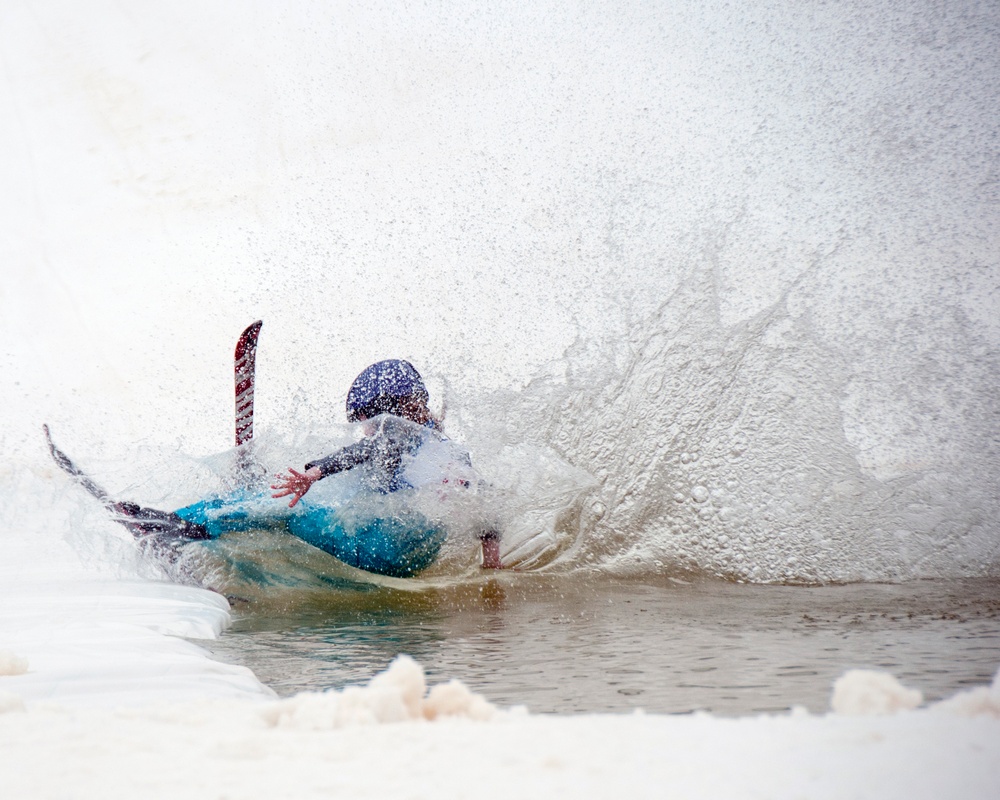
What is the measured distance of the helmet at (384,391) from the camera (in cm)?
380

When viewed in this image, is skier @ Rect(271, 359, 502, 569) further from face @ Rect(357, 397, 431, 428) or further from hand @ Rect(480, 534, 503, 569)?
hand @ Rect(480, 534, 503, 569)

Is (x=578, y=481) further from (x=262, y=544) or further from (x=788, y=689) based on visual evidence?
(x=788, y=689)

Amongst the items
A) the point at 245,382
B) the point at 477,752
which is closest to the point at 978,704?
the point at 477,752

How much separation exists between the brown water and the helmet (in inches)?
33.1

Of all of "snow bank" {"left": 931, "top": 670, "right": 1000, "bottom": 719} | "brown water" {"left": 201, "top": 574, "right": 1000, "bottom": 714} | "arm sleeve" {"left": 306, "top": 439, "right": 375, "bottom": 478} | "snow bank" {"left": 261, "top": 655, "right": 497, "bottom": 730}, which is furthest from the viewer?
"arm sleeve" {"left": 306, "top": 439, "right": 375, "bottom": 478}

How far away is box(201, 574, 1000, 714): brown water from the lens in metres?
1.82

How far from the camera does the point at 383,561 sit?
3.87 meters

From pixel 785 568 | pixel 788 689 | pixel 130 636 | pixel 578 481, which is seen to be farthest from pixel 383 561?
pixel 788 689

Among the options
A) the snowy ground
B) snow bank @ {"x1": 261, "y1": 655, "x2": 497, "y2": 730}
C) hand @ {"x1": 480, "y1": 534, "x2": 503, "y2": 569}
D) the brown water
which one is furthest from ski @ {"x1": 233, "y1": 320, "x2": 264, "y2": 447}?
snow bank @ {"x1": 261, "y1": 655, "x2": 497, "y2": 730}

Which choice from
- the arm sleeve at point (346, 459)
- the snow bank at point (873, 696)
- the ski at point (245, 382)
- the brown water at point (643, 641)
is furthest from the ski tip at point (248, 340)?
the snow bank at point (873, 696)

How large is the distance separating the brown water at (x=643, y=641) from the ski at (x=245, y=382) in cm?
121

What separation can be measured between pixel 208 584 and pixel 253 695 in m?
2.09

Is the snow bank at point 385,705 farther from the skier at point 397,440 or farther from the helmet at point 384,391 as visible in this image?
the helmet at point 384,391

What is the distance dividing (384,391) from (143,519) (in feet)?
4.19
